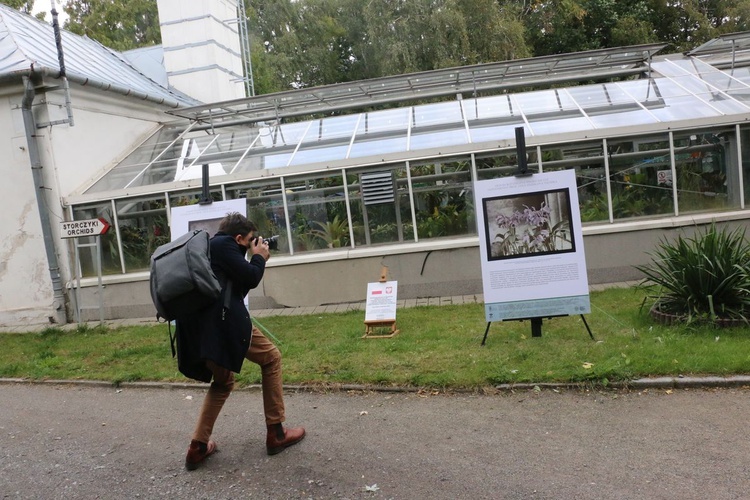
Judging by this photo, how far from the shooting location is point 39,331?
1120 cm

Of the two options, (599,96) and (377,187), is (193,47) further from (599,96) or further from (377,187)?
(599,96)

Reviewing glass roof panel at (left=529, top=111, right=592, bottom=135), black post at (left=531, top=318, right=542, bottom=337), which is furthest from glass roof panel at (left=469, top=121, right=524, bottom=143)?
black post at (left=531, top=318, right=542, bottom=337)

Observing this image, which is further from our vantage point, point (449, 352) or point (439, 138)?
point (439, 138)

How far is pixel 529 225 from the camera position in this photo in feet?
23.7

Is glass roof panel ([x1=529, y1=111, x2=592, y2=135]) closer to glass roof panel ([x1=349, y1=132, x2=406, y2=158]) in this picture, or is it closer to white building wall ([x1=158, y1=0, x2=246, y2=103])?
glass roof panel ([x1=349, y1=132, x2=406, y2=158])

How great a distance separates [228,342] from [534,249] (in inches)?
164

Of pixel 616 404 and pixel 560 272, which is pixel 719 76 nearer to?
pixel 560 272

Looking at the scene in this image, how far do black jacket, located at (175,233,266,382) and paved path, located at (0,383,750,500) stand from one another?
840 mm

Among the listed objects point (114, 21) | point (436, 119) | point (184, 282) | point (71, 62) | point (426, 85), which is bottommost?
point (184, 282)

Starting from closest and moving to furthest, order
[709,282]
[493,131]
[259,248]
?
1. [259,248]
2. [709,282]
3. [493,131]

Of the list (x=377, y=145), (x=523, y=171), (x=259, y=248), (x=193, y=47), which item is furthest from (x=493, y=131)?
(x=193, y=47)

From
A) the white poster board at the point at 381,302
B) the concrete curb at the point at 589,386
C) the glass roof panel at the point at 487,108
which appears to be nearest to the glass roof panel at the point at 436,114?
the glass roof panel at the point at 487,108

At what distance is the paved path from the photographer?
3.98 metres

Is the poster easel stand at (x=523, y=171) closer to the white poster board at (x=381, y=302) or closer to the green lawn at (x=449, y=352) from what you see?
the green lawn at (x=449, y=352)
